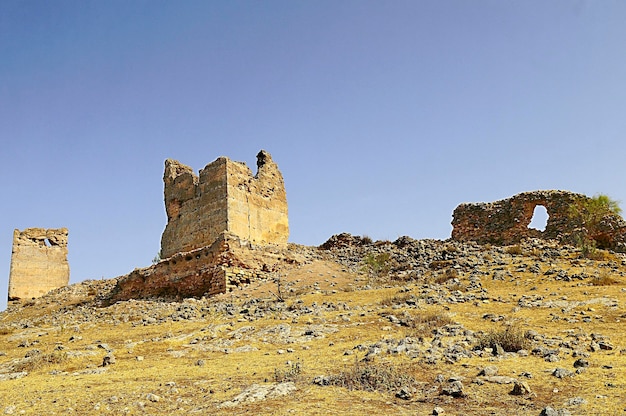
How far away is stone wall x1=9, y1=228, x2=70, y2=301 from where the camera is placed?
24.5m

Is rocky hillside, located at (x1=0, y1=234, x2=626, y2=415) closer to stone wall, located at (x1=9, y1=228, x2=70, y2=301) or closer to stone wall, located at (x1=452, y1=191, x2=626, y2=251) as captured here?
stone wall, located at (x1=452, y1=191, x2=626, y2=251)

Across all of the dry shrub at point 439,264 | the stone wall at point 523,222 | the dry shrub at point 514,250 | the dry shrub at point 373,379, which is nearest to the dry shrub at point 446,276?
the dry shrub at point 439,264

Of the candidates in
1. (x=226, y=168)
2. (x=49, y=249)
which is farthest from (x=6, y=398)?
(x=49, y=249)

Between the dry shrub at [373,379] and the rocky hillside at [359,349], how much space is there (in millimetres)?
24

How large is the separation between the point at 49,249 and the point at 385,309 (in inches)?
818

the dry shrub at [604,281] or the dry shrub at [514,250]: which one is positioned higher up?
the dry shrub at [514,250]

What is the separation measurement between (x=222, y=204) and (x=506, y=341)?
1384 cm

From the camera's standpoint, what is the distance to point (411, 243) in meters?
19.6

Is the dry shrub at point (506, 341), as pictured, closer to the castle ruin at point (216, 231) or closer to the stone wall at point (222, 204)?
the castle ruin at point (216, 231)

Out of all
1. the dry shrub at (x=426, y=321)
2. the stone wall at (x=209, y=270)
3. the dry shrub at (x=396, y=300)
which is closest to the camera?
the dry shrub at (x=426, y=321)

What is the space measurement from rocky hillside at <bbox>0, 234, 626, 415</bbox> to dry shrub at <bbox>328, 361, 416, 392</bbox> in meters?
0.02

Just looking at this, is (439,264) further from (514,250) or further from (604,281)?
(604,281)

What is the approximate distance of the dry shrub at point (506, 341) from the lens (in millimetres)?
7371

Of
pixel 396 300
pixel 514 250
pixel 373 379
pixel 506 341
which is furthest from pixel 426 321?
pixel 514 250
